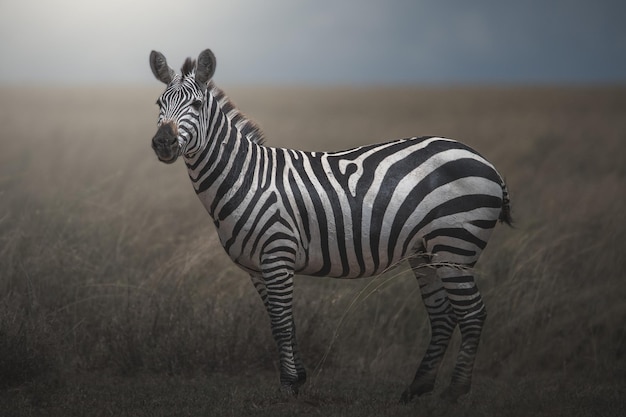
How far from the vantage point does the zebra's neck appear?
620cm

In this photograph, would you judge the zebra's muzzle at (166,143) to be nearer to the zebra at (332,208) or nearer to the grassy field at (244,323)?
the zebra at (332,208)

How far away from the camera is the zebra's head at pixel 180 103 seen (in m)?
5.68

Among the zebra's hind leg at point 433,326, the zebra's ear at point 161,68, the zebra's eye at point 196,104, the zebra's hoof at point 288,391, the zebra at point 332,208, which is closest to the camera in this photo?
the zebra's eye at point 196,104

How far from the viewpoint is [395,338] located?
8492mm

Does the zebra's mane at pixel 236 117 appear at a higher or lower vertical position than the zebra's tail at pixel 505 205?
higher

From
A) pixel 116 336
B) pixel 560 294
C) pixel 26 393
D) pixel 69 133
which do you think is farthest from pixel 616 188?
pixel 69 133

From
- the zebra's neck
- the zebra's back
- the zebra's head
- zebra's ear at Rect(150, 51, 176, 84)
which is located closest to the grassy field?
the zebra's back

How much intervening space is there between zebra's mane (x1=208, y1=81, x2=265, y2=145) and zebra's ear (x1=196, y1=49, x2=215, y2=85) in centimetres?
21

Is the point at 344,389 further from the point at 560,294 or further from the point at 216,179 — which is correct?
the point at 560,294

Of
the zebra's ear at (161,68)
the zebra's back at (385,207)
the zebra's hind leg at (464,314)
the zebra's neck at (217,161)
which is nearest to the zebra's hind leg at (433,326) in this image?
the zebra's hind leg at (464,314)

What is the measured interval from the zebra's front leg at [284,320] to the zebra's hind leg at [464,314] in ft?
4.02

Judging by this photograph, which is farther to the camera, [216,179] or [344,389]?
[344,389]

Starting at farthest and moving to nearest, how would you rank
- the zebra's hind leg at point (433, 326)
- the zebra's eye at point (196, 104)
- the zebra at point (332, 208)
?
the zebra's hind leg at point (433, 326), the zebra at point (332, 208), the zebra's eye at point (196, 104)

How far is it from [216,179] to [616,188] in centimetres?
982
